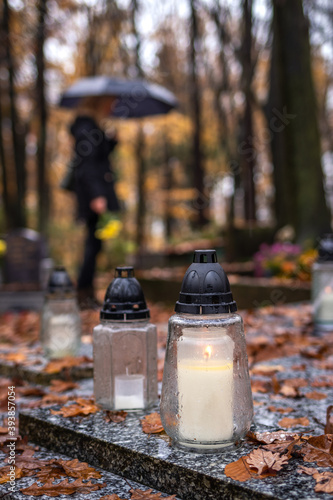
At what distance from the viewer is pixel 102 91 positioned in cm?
715

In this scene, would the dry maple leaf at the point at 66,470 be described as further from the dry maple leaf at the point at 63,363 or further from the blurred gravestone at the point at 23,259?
the blurred gravestone at the point at 23,259

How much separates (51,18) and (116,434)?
1317 centimetres

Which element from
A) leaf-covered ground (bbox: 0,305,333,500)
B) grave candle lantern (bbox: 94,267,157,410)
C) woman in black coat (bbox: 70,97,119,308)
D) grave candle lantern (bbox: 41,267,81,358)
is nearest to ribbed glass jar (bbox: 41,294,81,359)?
grave candle lantern (bbox: 41,267,81,358)

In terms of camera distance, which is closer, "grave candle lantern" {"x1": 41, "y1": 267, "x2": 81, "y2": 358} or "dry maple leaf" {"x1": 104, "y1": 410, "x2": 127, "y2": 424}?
"dry maple leaf" {"x1": 104, "y1": 410, "x2": 127, "y2": 424}

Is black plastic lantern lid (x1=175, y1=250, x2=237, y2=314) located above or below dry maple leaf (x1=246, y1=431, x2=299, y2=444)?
above

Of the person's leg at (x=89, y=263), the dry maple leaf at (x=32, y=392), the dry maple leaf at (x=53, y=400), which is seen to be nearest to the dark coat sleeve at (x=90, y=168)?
the person's leg at (x=89, y=263)

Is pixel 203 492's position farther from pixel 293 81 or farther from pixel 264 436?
pixel 293 81

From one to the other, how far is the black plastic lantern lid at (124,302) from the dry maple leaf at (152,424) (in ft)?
1.24

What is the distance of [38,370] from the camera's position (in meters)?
2.94

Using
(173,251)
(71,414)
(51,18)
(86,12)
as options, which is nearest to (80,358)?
(71,414)

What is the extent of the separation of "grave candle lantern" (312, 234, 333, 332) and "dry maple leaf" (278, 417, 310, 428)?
198cm

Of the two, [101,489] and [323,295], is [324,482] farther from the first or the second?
[323,295]

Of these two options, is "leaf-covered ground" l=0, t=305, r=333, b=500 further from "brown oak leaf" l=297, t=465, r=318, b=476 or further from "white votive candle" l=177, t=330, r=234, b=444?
"white votive candle" l=177, t=330, r=234, b=444

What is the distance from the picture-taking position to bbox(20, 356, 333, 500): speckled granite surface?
145 centimetres
